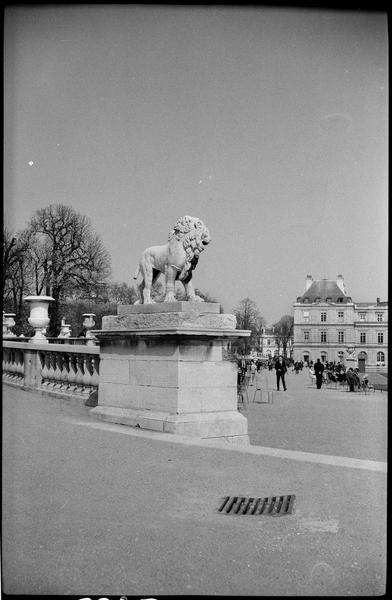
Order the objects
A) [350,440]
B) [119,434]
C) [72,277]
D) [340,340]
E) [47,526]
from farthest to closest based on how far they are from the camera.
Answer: [340,340] < [72,277] < [350,440] < [119,434] < [47,526]

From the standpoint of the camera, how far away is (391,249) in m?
3.47

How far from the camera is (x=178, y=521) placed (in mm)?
4758

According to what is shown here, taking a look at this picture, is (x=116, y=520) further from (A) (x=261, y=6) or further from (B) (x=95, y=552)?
(A) (x=261, y=6)

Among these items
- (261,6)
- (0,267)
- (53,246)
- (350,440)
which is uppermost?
(53,246)

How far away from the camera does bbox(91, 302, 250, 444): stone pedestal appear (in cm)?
880

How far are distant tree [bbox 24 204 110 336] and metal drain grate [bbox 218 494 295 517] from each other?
26.0 metres

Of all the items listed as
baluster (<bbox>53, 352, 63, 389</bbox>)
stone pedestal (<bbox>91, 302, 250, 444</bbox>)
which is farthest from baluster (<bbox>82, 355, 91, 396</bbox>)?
stone pedestal (<bbox>91, 302, 250, 444</bbox>)

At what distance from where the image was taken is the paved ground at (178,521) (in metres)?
3.77

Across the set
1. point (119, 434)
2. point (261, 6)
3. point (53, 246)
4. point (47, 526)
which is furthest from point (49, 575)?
point (53, 246)

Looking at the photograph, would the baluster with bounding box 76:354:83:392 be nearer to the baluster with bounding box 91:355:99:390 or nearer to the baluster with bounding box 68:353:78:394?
the baluster with bounding box 68:353:78:394

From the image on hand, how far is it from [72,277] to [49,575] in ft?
102

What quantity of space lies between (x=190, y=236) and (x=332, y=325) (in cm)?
9088

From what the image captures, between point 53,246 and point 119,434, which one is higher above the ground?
point 53,246

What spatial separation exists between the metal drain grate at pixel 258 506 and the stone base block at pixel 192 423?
3.18 m
